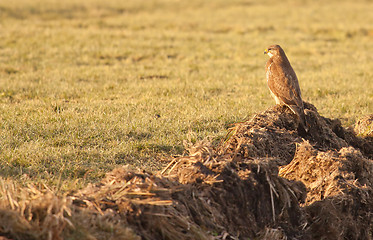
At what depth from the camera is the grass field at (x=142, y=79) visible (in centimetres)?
738

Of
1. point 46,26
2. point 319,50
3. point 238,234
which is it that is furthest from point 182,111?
point 46,26

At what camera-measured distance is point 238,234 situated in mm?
4637

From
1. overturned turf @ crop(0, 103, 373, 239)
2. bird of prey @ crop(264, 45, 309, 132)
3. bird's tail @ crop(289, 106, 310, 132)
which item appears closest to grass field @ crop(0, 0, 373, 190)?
overturned turf @ crop(0, 103, 373, 239)

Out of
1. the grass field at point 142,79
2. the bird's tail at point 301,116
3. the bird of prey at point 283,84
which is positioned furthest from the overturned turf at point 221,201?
the bird of prey at point 283,84

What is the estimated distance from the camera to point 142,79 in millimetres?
13758

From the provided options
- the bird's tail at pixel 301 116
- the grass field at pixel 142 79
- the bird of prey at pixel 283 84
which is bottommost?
the grass field at pixel 142 79

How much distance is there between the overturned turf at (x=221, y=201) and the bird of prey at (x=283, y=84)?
3.39ft

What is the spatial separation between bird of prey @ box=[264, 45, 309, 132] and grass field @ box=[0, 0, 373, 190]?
4.34 feet

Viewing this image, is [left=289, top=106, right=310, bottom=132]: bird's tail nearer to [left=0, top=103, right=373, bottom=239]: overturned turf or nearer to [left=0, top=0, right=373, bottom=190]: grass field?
[left=0, top=103, right=373, bottom=239]: overturned turf

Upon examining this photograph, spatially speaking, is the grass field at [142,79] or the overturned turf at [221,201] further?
the grass field at [142,79]

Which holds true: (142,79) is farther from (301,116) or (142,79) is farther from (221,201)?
(221,201)

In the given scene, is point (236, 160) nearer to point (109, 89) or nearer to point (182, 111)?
point (182, 111)

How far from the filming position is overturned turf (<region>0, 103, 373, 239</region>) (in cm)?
393

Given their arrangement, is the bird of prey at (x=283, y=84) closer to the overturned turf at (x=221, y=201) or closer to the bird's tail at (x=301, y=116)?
the bird's tail at (x=301, y=116)
